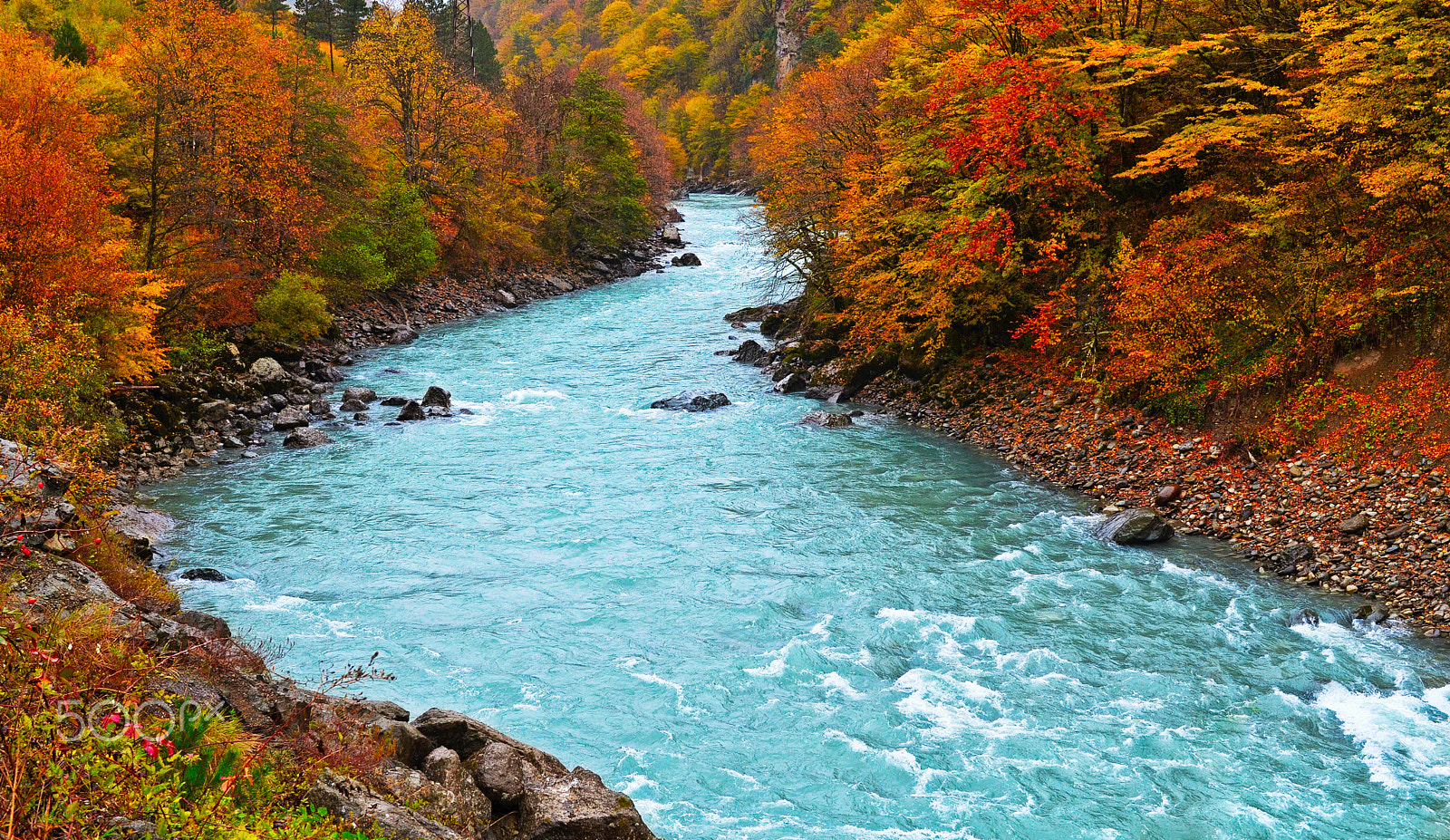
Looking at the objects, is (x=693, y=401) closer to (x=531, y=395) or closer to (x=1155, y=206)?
(x=531, y=395)

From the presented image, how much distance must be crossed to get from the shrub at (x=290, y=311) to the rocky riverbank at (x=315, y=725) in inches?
897

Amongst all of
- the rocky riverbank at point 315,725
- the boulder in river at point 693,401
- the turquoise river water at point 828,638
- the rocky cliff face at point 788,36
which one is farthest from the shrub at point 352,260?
the rocky cliff face at point 788,36

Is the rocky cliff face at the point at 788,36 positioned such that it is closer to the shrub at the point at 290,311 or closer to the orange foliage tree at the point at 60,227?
the shrub at the point at 290,311

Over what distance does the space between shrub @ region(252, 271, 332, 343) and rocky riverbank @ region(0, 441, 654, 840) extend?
74.7ft

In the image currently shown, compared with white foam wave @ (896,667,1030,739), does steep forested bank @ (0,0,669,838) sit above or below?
above

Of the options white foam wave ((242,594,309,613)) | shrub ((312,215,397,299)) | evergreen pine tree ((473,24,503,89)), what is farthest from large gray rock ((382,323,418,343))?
evergreen pine tree ((473,24,503,89))

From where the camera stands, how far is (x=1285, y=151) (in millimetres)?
19281

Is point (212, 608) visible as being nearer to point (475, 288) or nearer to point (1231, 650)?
point (1231, 650)

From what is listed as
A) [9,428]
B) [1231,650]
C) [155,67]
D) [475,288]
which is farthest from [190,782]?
[475,288]

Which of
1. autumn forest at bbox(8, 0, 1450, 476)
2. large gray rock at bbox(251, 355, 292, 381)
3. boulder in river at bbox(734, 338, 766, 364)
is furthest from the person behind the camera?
boulder in river at bbox(734, 338, 766, 364)

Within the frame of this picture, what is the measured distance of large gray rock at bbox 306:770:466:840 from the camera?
7.11 meters

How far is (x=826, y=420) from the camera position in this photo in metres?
27.5

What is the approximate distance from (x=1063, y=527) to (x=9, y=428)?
1862 cm

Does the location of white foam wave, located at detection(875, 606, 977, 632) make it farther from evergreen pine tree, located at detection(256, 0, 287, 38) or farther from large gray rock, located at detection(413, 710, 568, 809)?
evergreen pine tree, located at detection(256, 0, 287, 38)
